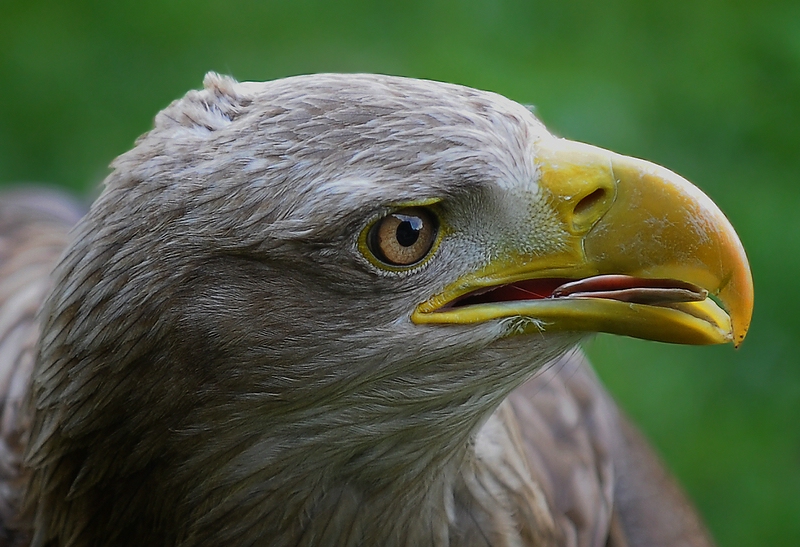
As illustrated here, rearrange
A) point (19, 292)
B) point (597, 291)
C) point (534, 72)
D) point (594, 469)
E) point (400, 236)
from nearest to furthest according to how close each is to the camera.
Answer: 1. point (400, 236)
2. point (597, 291)
3. point (594, 469)
4. point (19, 292)
5. point (534, 72)

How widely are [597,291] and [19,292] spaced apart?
2.12 meters

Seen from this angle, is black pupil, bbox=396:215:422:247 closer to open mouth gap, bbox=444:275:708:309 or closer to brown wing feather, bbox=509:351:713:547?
open mouth gap, bbox=444:275:708:309

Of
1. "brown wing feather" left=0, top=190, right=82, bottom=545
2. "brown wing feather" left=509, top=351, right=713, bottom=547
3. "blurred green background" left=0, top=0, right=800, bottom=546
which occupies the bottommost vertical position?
"brown wing feather" left=509, top=351, right=713, bottom=547

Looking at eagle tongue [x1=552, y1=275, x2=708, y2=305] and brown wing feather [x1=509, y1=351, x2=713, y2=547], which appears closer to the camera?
eagle tongue [x1=552, y1=275, x2=708, y2=305]

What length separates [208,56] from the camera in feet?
19.4

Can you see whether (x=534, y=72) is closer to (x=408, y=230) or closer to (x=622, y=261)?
(x=622, y=261)

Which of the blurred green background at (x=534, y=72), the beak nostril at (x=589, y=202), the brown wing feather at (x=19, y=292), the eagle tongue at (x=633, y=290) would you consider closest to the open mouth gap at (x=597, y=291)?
the eagle tongue at (x=633, y=290)

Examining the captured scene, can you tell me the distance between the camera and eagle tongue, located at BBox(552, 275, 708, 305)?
198 cm

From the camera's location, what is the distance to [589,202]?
1983 mm

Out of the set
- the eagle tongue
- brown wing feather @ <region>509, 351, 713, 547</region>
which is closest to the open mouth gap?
the eagle tongue

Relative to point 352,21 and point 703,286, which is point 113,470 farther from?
point 352,21

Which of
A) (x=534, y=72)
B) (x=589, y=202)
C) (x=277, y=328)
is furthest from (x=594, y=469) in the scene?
(x=534, y=72)

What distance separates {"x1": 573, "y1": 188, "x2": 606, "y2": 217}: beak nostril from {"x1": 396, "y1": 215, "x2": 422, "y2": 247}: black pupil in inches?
11.9

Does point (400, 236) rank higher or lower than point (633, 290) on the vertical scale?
higher
